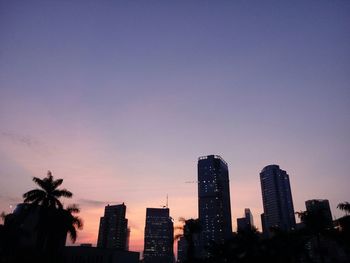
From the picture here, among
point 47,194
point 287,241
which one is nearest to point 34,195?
point 47,194

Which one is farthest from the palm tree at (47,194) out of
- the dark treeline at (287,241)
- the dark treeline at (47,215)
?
the dark treeline at (287,241)

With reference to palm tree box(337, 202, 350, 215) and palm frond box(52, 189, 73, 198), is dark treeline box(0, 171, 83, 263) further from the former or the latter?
palm tree box(337, 202, 350, 215)

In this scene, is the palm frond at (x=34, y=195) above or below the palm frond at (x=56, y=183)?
below

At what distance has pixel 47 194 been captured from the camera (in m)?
40.7

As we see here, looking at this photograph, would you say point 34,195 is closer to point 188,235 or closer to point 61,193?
point 61,193

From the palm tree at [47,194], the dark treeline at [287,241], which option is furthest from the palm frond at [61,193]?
the dark treeline at [287,241]

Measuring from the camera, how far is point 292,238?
53.6m

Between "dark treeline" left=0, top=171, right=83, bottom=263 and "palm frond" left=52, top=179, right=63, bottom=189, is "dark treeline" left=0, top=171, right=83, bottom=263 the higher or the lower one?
the lower one

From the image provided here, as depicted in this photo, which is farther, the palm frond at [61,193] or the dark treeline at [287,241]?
the dark treeline at [287,241]

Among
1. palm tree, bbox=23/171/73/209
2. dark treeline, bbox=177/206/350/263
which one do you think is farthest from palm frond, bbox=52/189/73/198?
dark treeline, bbox=177/206/350/263

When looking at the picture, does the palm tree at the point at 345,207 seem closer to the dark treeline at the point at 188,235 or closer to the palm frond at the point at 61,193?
the dark treeline at the point at 188,235

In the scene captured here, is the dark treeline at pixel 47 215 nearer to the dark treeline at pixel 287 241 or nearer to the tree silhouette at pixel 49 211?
the tree silhouette at pixel 49 211

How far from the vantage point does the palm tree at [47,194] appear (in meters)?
Result: 40.1

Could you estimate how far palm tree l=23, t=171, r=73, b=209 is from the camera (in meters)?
40.1
